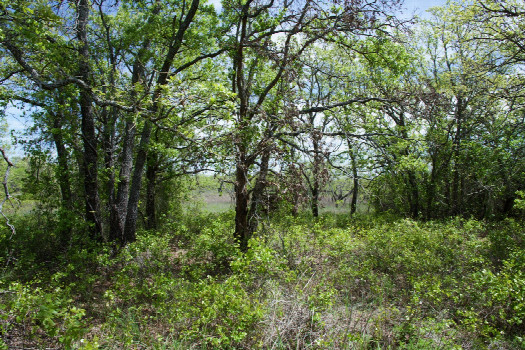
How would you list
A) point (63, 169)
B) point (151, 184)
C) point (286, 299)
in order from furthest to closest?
point (151, 184)
point (63, 169)
point (286, 299)

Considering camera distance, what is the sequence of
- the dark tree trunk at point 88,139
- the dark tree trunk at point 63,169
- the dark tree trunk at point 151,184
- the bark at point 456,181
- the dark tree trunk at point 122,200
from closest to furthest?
the dark tree trunk at point 88,139 < the dark tree trunk at point 63,169 < the dark tree trunk at point 122,200 < the dark tree trunk at point 151,184 < the bark at point 456,181

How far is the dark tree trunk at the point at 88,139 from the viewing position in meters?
8.05

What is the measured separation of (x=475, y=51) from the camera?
40.0 ft

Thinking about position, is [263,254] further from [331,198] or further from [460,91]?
[460,91]

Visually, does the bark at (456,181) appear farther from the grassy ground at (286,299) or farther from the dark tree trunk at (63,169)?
the dark tree trunk at (63,169)

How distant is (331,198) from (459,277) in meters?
2.84

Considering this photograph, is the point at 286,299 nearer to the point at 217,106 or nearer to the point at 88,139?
the point at 217,106

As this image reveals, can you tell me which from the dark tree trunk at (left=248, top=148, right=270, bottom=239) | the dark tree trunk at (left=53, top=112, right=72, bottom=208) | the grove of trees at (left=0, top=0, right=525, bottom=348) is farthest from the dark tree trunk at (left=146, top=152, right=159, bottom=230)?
the dark tree trunk at (left=248, top=148, right=270, bottom=239)

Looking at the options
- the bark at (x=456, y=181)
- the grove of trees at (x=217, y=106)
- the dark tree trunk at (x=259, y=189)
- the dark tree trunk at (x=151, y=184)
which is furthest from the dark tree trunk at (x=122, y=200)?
the bark at (x=456, y=181)

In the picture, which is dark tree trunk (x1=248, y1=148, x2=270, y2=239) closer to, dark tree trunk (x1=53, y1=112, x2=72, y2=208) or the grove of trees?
the grove of trees

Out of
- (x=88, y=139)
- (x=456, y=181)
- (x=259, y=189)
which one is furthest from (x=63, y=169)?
(x=456, y=181)

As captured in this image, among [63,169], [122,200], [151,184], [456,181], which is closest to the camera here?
[63,169]

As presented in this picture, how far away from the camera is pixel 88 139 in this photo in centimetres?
829

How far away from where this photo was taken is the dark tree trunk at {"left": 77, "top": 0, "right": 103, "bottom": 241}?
8.05 metres
